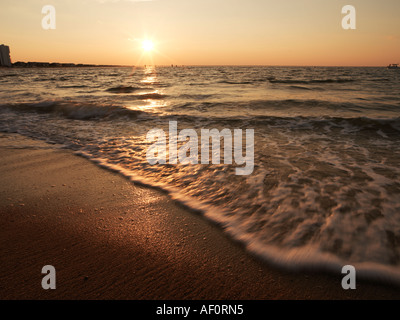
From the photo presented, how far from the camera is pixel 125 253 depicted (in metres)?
2.19

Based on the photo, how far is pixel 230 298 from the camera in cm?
176

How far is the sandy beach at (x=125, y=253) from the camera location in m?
1.80

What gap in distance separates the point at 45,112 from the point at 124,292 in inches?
426

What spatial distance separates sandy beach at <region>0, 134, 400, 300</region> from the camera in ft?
5.92

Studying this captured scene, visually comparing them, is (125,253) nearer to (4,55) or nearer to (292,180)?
(292,180)

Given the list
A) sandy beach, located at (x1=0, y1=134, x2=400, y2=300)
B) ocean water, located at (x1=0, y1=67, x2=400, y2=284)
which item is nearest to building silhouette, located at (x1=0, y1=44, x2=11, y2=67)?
ocean water, located at (x1=0, y1=67, x2=400, y2=284)

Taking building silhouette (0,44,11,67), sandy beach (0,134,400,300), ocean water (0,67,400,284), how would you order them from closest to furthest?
sandy beach (0,134,400,300), ocean water (0,67,400,284), building silhouette (0,44,11,67)

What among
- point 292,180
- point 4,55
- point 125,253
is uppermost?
point 4,55

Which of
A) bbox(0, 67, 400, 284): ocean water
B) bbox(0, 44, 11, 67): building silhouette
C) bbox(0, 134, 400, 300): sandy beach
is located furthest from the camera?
bbox(0, 44, 11, 67): building silhouette

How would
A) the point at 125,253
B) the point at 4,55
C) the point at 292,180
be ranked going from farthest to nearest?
the point at 4,55
the point at 292,180
the point at 125,253

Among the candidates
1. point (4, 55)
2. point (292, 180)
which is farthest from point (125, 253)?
point (4, 55)

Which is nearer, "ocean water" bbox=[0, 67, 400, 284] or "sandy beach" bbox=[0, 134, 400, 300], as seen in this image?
"sandy beach" bbox=[0, 134, 400, 300]

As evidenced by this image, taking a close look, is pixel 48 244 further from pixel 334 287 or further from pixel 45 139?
pixel 45 139

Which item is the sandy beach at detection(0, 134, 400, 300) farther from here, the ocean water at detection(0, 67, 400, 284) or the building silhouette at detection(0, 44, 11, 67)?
the building silhouette at detection(0, 44, 11, 67)
